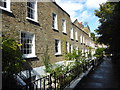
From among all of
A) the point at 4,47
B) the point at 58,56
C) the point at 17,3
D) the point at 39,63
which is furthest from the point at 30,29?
the point at 58,56

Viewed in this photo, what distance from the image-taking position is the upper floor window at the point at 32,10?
8.51 meters

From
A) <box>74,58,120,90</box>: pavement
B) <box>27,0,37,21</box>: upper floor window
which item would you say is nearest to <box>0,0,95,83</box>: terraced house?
<box>27,0,37,21</box>: upper floor window

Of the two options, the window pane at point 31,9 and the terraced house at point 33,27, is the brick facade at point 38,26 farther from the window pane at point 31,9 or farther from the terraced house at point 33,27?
the window pane at point 31,9

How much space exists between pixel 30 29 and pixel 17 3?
203 cm

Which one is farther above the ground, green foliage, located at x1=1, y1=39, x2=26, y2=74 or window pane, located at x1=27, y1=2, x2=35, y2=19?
window pane, located at x1=27, y1=2, x2=35, y2=19

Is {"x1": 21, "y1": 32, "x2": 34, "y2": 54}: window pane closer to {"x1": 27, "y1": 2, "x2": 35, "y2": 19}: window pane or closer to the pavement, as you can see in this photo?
{"x1": 27, "y1": 2, "x2": 35, "y2": 19}: window pane

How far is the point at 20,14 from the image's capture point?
24.4ft

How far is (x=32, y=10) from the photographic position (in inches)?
350

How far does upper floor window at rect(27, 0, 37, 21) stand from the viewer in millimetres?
8508

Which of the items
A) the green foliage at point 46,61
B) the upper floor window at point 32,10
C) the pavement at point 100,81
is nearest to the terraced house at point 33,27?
the upper floor window at point 32,10

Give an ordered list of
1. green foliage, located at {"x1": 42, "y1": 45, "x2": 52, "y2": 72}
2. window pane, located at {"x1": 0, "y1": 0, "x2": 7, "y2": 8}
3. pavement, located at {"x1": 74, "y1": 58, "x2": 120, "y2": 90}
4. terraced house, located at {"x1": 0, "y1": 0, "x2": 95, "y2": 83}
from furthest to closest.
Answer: green foliage, located at {"x1": 42, "y1": 45, "x2": 52, "y2": 72} → terraced house, located at {"x1": 0, "y1": 0, "x2": 95, "y2": 83} → window pane, located at {"x1": 0, "y1": 0, "x2": 7, "y2": 8} → pavement, located at {"x1": 74, "y1": 58, "x2": 120, "y2": 90}

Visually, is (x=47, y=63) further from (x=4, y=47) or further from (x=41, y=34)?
(x=4, y=47)

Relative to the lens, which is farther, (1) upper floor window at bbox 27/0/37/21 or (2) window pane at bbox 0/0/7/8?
(1) upper floor window at bbox 27/0/37/21

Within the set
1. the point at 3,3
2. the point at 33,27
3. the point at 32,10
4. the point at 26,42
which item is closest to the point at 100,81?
the point at 26,42
